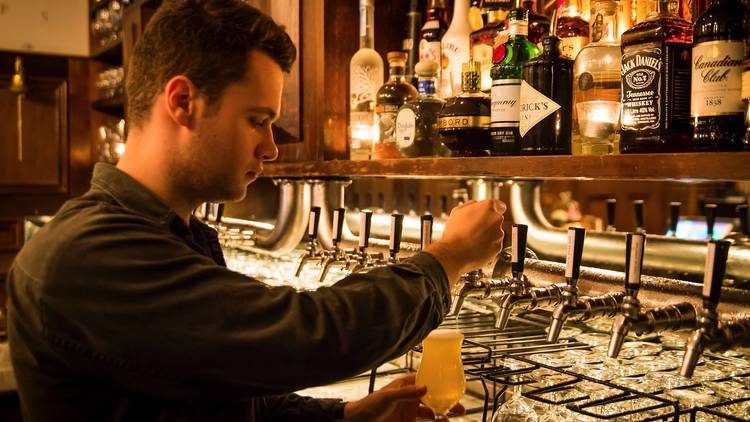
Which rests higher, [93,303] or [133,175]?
[133,175]

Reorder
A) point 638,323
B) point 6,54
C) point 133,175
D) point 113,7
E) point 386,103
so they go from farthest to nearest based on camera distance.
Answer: point 6,54
point 113,7
point 386,103
point 133,175
point 638,323

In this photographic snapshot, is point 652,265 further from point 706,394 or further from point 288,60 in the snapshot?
point 288,60

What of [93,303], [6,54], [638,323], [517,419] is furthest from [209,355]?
[6,54]

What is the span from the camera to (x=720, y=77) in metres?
1.12

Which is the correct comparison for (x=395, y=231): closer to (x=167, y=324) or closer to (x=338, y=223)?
(x=338, y=223)

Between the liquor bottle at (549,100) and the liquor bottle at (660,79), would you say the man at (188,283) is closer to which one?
the liquor bottle at (549,100)

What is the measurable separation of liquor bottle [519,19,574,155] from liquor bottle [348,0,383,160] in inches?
29.6

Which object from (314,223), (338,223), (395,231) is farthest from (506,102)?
(314,223)

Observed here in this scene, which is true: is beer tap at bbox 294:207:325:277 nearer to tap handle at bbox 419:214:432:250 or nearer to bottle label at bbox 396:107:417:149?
bottle label at bbox 396:107:417:149

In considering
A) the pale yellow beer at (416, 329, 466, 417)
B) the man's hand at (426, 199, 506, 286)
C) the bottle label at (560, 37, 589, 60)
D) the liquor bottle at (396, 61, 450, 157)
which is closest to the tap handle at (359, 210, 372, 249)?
the liquor bottle at (396, 61, 450, 157)

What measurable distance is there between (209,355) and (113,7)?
14.2 feet

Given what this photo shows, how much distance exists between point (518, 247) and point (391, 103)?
744 millimetres

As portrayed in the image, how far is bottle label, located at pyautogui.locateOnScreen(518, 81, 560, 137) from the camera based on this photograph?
138 cm

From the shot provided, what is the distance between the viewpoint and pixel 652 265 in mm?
1696
